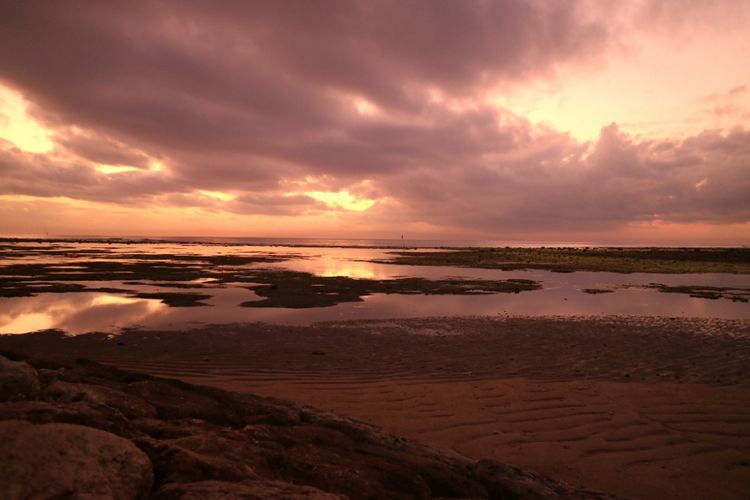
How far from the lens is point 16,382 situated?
387 centimetres

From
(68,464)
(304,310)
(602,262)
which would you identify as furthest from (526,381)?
(602,262)

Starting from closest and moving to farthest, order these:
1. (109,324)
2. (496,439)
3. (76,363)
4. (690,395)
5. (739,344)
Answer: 1. (76,363)
2. (496,439)
3. (690,395)
4. (739,344)
5. (109,324)

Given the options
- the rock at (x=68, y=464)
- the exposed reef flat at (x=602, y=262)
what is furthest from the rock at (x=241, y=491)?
the exposed reef flat at (x=602, y=262)

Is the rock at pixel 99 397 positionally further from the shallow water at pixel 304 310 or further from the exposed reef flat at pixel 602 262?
the exposed reef flat at pixel 602 262

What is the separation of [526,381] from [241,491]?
8174mm

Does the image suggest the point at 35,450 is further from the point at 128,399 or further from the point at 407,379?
the point at 407,379

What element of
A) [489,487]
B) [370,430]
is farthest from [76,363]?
[489,487]

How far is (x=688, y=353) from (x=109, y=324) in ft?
64.4

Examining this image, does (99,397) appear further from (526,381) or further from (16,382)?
(526,381)

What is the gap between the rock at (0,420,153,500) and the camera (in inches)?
98.3

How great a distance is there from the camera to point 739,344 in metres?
13.3

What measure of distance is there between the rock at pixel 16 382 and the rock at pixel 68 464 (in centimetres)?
102

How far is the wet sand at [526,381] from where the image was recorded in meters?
6.12

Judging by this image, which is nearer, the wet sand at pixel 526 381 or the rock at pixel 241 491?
the rock at pixel 241 491
